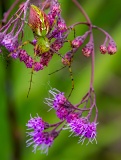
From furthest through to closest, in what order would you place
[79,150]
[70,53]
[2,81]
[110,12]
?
[110,12] < [79,150] < [2,81] < [70,53]

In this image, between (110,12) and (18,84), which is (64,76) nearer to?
(18,84)

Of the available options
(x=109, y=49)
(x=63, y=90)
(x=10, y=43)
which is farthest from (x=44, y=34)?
(x=63, y=90)

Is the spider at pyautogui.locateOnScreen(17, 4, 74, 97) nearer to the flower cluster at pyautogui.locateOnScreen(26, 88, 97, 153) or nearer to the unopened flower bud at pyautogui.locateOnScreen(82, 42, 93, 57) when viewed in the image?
the unopened flower bud at pyautogui.locateOnScreen(82, 42, 93, 57)

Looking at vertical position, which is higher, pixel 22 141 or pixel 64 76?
pixel 64 76

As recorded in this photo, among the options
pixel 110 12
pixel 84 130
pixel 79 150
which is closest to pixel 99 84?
pixel 79 150

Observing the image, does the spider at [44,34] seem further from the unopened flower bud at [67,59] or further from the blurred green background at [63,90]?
the blurred green background at [63,90]

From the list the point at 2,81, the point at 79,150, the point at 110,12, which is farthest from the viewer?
the point at 110,12

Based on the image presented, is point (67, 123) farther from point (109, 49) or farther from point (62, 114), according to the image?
point (109, 49)

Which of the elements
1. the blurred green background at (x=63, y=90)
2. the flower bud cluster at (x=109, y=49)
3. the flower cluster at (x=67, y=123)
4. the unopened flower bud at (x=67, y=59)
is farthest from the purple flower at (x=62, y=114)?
the blurred green background at (x=63, y=90)

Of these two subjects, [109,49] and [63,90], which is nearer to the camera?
[109,49]
